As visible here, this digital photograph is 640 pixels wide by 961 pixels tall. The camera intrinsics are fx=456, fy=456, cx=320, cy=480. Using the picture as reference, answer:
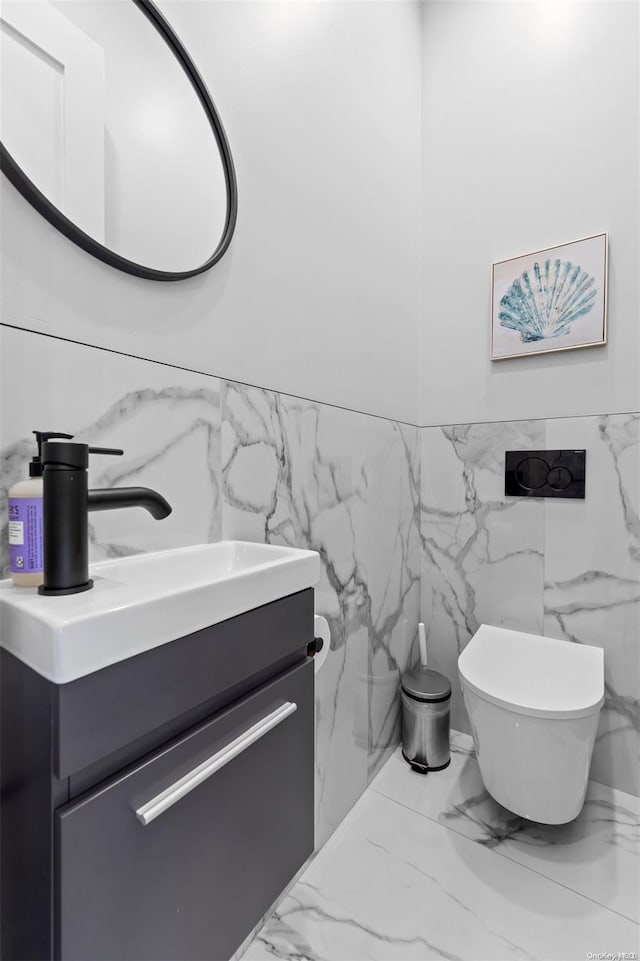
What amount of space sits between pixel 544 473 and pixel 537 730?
0.82 m

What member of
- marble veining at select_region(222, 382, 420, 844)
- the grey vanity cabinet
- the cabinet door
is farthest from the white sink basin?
marble veining at select_region(222, 382, 420, 844)

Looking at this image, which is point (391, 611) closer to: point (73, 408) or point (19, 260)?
point (73, 408)

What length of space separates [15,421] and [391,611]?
1.29 meters

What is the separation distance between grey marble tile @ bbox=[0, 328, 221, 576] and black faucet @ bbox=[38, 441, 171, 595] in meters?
0.11

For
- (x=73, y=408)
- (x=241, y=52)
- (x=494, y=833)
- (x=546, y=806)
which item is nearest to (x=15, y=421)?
(x=73, y=408)

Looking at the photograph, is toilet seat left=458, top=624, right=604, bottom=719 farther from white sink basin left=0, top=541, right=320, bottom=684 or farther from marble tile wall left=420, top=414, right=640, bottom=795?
white sink basin left=0, top=541, right=320, bottom=684

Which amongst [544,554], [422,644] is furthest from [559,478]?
[422,644]

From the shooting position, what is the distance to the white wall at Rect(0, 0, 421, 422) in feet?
2.26

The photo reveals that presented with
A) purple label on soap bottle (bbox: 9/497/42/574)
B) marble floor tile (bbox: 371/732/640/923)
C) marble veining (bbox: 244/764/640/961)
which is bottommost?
marble veining (bbox: 244/764/640/961)

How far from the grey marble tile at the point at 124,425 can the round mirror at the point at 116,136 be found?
0.57 feet

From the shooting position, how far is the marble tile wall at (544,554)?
1437 mm

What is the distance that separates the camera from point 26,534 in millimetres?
549

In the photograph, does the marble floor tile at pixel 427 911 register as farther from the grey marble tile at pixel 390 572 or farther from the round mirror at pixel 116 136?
the round mirror at pixel 116 136

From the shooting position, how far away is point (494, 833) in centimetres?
128
